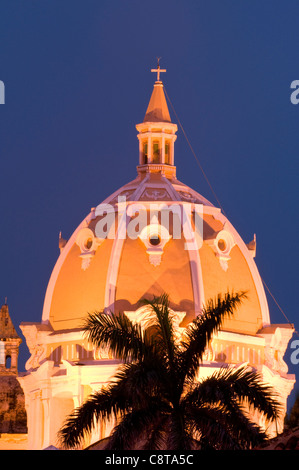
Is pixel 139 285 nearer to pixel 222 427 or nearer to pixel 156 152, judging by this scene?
pixel 156 152

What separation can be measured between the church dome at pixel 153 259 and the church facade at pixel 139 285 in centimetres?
5

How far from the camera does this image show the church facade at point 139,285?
8394 centimetres

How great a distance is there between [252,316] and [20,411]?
15273mm

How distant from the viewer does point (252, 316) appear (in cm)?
8681

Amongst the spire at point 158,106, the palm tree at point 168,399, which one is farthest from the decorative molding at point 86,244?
the palm tree at point 168,399

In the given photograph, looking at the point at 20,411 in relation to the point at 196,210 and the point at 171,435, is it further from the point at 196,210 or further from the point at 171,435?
the point at 171,435

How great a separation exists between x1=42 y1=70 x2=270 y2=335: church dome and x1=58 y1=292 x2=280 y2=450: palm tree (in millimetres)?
31940

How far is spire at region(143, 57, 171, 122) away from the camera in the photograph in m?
91.1

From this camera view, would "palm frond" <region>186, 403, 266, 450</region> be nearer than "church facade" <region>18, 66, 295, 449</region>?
Yes

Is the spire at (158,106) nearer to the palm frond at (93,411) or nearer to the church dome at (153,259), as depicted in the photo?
the church dome at (153,259)

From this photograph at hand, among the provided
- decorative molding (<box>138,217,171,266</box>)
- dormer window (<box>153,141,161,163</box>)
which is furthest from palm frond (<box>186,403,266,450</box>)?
dormer window (<box>153,141,161,163</box>)

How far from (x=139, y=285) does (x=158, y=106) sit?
481 inches

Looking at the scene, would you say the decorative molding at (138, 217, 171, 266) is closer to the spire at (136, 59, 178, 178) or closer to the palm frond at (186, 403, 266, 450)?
the spire at (136, 59, 178, 178)
